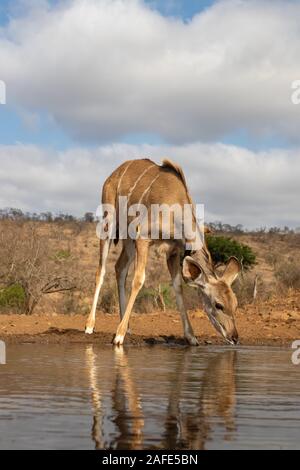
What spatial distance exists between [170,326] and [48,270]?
28.5 feet

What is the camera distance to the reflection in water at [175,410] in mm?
4941

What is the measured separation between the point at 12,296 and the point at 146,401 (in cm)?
1545

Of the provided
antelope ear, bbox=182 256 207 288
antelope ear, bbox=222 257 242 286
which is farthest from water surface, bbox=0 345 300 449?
antelope ear, bbox=222 257 242 286

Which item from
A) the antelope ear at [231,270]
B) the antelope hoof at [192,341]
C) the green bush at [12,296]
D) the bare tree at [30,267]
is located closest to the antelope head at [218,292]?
the antelope ear at [231,270]

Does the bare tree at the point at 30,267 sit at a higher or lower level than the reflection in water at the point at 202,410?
higher

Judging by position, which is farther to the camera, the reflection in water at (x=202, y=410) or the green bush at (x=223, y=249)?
the green bush at (x=223, y=249)

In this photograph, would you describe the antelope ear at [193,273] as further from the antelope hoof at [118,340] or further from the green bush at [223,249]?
the green bush at [223,249]

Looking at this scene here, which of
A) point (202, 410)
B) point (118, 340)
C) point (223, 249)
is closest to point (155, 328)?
point (118, 340)

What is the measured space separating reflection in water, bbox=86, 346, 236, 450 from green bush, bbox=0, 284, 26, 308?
468 inches

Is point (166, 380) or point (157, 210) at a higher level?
point (157, 210)

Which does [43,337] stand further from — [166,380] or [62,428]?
[62,428]
